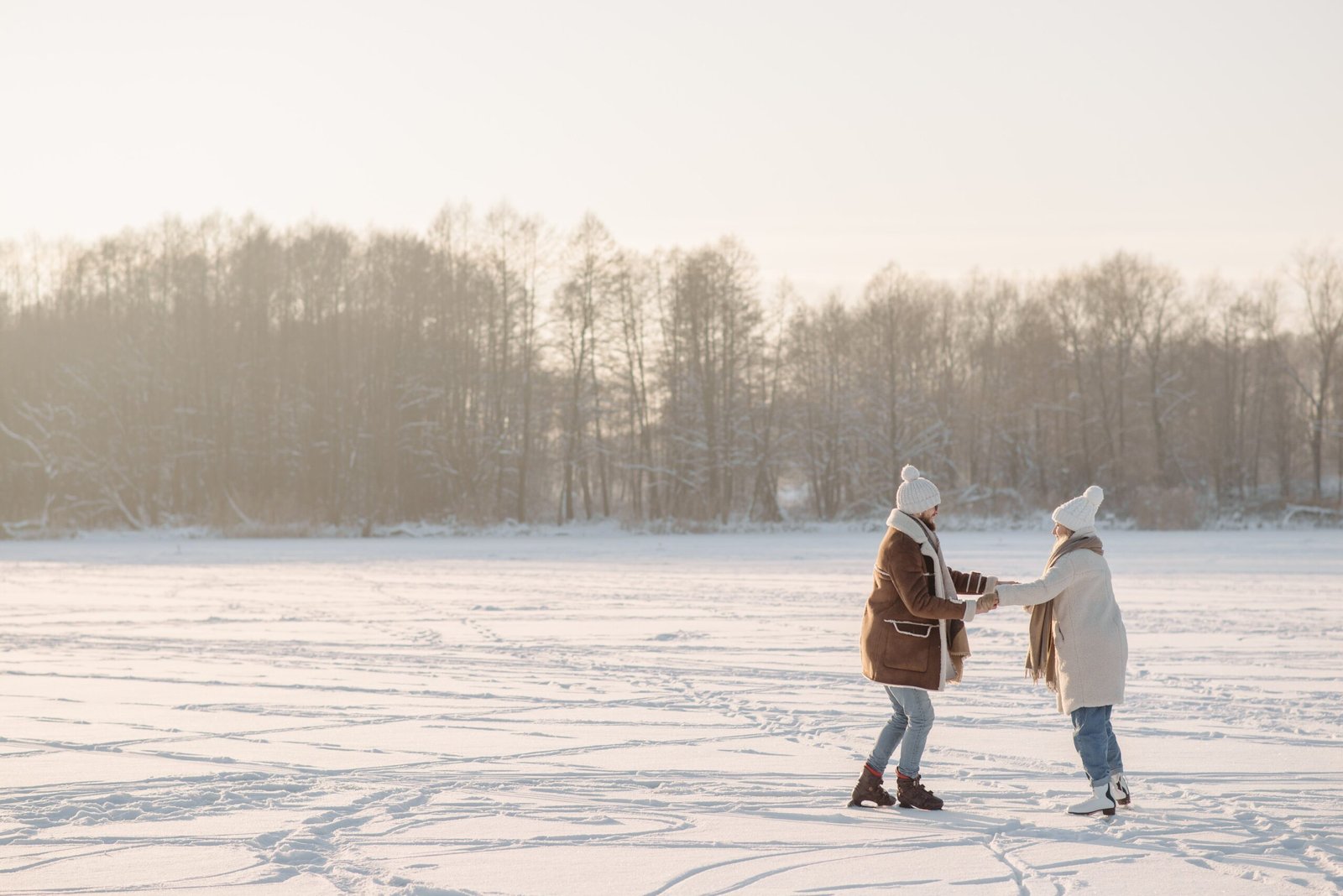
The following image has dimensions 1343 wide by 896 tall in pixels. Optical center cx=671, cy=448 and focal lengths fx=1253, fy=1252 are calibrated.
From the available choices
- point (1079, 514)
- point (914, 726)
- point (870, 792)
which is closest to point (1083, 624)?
point (1079, 514)

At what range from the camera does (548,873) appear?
462 centimetres

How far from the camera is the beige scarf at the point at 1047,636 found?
5578mm

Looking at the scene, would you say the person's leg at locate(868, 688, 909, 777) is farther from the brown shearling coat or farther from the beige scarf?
the beige scarf

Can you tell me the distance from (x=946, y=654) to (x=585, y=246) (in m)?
36.7

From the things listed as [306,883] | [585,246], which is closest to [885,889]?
[306,883]

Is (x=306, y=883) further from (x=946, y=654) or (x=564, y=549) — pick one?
(x=564, y=549)

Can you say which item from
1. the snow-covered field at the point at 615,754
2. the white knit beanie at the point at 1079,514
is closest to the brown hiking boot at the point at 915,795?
the snow-covered field at the point at 615,754

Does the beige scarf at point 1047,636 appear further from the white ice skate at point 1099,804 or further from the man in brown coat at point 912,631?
the white ice skate at point 1099,804

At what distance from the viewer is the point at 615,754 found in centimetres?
675

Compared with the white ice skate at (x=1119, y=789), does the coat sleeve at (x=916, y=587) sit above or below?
above

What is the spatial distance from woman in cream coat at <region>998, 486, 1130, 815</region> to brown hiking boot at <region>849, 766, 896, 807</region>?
802 millimetres

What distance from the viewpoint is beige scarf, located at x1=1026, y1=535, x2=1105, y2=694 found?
5.58 m

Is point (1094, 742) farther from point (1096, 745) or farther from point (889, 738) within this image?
point (889, 738)

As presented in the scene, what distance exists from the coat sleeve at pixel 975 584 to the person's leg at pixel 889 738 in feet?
1.90
